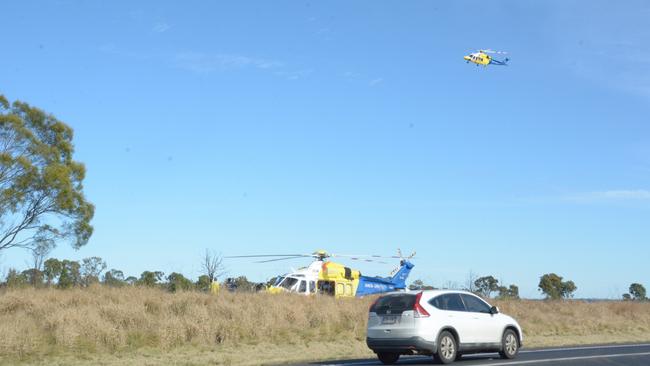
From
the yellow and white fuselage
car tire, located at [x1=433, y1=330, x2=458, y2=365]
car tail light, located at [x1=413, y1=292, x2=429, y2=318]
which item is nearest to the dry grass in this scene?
car tail light, located at [x1=413, y1=292, x2=429, y2=318]

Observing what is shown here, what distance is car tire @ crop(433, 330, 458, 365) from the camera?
667 inches

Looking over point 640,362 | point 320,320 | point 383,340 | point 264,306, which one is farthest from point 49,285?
point 640,362

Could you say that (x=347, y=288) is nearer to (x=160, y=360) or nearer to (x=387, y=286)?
(x=387, y=286)

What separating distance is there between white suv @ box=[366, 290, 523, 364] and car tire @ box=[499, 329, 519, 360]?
0.03 m

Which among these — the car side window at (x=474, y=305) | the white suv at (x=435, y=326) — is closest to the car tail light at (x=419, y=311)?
the white suv at (x=435, y=326)

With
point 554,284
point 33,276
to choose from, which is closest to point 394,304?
point 33,276

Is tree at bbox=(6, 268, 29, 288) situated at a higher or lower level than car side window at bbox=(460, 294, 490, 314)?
higher

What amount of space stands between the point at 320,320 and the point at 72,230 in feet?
59.5

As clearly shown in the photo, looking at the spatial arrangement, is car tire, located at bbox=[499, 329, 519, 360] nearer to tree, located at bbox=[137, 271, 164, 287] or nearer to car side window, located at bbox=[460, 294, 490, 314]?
car side window, located at bbox=[460, 294, 490, 314]

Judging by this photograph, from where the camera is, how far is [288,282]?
35469 mm

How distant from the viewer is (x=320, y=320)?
28.0 m

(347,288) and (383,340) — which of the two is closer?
(383,340)

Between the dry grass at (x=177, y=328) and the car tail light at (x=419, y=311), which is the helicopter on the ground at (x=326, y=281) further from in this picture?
the car tail light at (x=419, y=311)

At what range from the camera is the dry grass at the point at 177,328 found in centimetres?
2061
